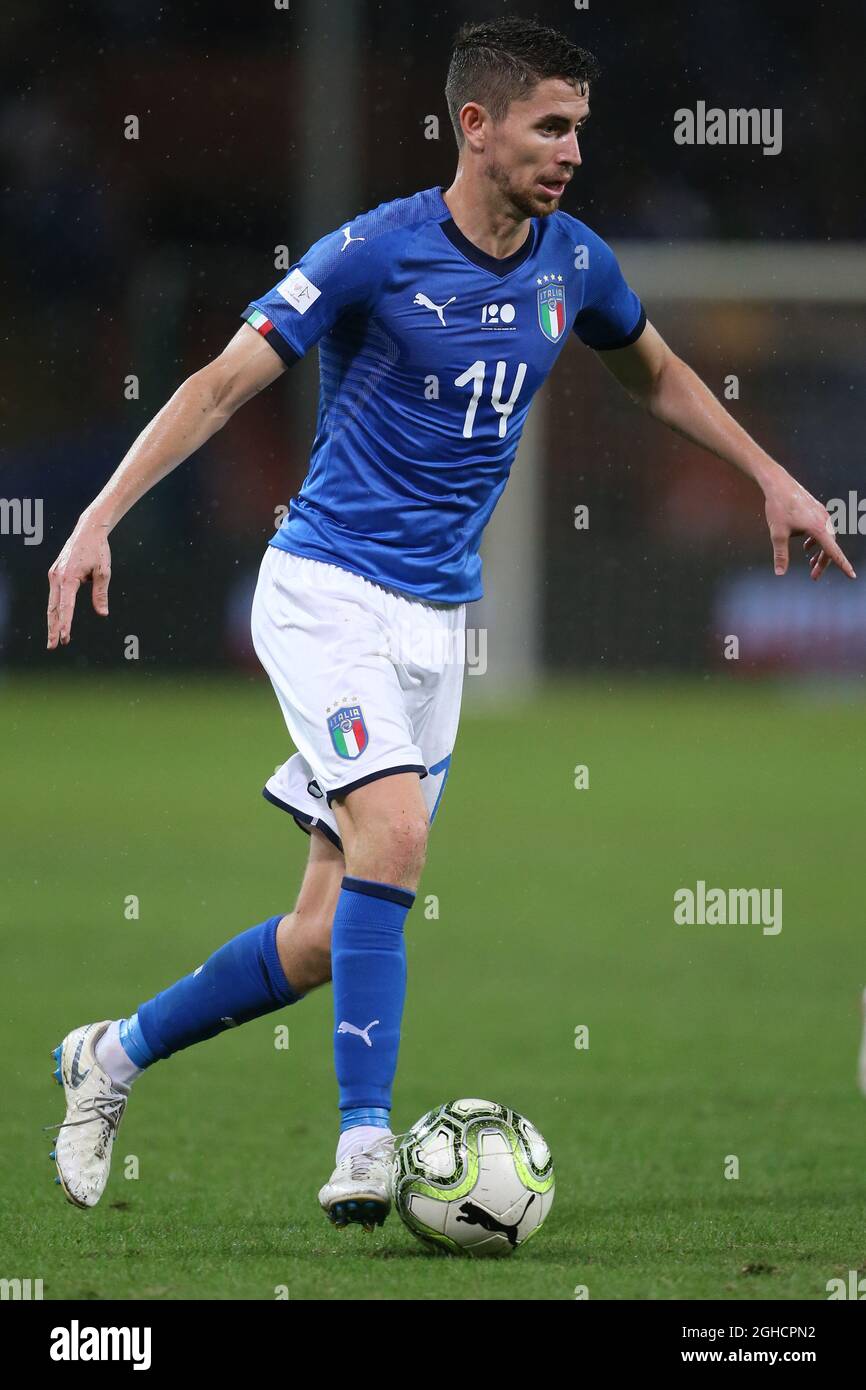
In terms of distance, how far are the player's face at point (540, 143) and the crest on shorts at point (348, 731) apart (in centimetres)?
107

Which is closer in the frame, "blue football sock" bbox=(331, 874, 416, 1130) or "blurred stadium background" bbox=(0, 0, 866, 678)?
"blue football sock" bbox=(331, 874, 416, 1130)

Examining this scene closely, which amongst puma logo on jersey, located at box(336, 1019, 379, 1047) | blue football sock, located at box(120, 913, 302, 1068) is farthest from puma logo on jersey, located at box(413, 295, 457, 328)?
puma logo on jersey, located at box(336, 1019, 379, 1047)

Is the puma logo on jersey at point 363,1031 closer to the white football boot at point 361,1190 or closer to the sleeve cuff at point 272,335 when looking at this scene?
the white football boot at point 361,1190

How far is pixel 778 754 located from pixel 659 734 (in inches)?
59.9

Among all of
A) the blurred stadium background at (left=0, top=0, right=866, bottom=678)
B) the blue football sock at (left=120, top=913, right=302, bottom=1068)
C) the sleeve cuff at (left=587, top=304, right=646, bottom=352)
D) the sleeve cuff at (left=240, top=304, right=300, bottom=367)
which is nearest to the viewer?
the sleeve cuff at (left=240, top=304, right=300, bottom=367)

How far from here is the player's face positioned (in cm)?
419

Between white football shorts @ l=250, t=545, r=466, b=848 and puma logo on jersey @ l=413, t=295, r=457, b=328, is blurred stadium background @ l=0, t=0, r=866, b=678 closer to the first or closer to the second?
white football shorts @ l=250, t=545, r=466, b=848

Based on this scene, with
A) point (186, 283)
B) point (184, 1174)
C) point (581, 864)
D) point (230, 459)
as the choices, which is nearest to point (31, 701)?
point (230, 459)

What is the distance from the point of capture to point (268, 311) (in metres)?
4.11

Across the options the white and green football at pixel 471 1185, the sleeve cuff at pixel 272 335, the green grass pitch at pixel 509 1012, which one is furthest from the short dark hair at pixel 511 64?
the green grass pitch at pixel 509 1012

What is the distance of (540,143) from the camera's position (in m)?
4.19

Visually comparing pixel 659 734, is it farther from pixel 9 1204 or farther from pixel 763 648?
pixel 9 1204

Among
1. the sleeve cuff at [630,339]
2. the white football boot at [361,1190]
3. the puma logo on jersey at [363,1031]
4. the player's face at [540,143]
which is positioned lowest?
the white football boot at [361,1190]

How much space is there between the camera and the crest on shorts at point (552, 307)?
14.4ft
